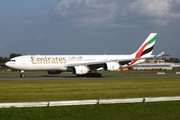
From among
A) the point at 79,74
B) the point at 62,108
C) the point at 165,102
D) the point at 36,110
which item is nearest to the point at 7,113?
the point at 36,110

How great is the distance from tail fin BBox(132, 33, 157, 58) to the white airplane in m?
1.87

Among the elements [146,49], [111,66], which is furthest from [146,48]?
[111,66]

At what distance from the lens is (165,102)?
20141 mm

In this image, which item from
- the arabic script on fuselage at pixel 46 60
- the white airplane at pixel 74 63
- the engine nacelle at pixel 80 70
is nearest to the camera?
the engine nacelle at pixel 80 70

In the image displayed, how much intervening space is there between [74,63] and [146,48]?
1346 centimetres

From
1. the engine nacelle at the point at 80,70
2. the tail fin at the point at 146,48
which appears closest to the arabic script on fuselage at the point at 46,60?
the engine nacelle at the point at 80,70

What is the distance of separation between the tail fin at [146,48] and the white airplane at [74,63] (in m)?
1.87

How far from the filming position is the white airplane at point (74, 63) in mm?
51625

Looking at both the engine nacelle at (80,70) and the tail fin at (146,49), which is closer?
the engine nacelle at (80,70)

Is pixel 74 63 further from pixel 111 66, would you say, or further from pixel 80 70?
pixel 111 66

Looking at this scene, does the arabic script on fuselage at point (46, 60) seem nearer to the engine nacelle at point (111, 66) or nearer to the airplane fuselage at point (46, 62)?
the airplane fuselage at point (46, 62)

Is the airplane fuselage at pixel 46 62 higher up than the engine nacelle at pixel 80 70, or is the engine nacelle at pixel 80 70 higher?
the airplane fuselage at pixel 46 62

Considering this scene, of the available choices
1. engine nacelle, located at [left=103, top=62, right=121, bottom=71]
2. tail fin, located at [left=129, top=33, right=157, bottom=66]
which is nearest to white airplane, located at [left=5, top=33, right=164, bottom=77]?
engine nacelle, located at [left=103, top=62, right=121, bottom=71]

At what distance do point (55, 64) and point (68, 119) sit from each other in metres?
35.7
